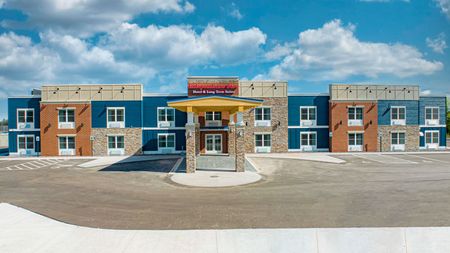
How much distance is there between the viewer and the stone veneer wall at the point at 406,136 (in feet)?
112

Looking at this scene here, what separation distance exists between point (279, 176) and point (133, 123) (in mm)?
19732

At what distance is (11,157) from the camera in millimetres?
31656

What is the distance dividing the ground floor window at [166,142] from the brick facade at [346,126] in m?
17.8

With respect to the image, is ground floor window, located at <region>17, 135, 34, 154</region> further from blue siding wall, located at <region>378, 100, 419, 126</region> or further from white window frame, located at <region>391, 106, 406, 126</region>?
white window frame, located at <region>391, 106, 406, 126</region>

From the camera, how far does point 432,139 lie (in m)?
35.3

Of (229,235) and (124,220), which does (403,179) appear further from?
(124,220)

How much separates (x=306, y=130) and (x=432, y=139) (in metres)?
15.4

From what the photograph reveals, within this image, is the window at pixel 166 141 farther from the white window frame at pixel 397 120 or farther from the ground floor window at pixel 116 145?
the white window frame at pixel 397 120

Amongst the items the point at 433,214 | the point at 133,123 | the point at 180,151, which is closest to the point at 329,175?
the point at 433,214

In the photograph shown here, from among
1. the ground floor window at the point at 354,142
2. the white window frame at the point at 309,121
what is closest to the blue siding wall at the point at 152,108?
the white window frame at the point at 309,121

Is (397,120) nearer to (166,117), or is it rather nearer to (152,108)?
(166,117)

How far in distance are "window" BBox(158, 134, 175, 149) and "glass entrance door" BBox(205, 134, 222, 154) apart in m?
3.91

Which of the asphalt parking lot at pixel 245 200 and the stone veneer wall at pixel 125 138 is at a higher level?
the stone veneer wall at pixel 125 138

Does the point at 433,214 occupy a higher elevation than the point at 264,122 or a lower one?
lower
